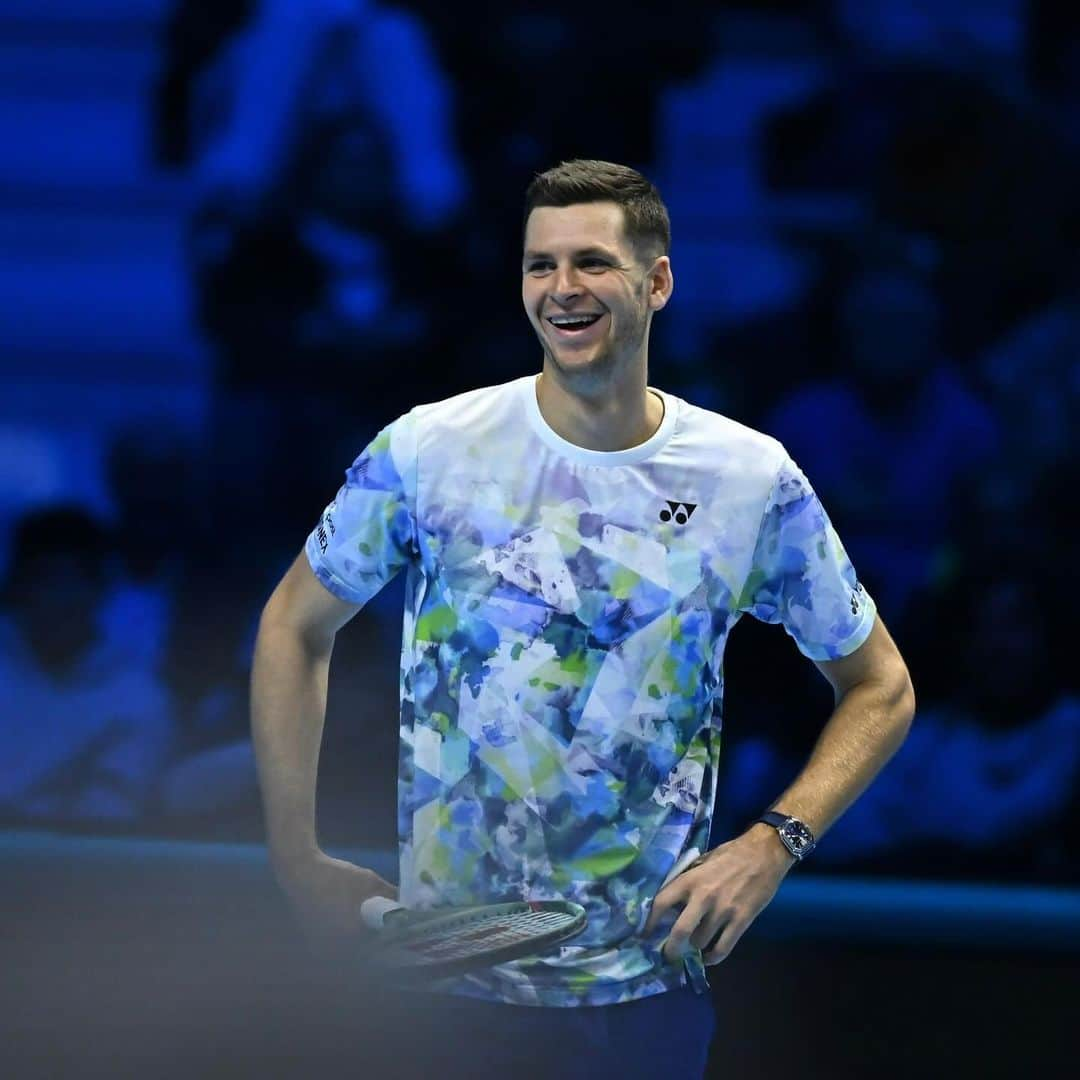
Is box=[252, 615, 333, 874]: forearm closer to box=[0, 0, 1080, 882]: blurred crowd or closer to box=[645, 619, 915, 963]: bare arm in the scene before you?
box=[645, 619, 915, 963]: bare arm

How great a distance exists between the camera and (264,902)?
16.9 feet

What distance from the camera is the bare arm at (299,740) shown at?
2270mm

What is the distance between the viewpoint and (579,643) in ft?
7.57

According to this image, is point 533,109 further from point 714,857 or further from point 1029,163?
point 714,857

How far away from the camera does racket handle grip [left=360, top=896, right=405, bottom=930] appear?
7.25 ft

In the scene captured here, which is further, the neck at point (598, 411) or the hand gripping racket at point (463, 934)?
the neck at point (598, 411)

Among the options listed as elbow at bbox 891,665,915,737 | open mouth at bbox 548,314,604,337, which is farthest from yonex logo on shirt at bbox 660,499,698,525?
elbow at bbox 891,665,915,737

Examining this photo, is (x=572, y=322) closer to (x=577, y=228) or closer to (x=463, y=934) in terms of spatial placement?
(x=577, y=228)

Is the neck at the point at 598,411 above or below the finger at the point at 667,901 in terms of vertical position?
above

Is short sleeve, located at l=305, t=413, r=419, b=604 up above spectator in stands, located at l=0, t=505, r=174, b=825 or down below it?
above

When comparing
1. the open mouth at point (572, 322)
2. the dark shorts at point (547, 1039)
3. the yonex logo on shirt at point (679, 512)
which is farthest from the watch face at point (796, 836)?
the open mouth at point (572, 322)

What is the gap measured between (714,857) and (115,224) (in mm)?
4103

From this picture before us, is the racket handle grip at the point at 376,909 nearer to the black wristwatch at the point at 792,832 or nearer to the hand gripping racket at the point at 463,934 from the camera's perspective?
the hand gripping racket at the point at 463,934

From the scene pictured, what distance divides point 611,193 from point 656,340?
10.7 feet
